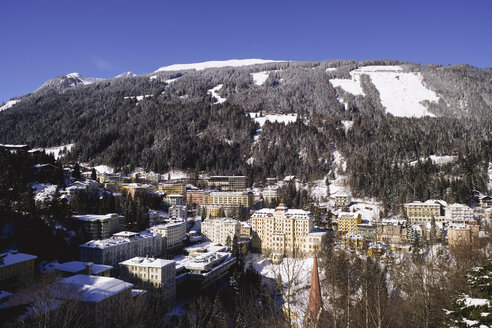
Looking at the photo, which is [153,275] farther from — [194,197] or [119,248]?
[194,197]

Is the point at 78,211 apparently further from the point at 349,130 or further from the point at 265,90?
the point at 265,90

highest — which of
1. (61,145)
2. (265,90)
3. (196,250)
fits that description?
(265,90)

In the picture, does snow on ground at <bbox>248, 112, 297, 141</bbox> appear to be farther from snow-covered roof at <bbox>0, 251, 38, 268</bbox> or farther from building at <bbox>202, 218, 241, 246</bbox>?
snow-covered roof at <bbox>0, 251, 38, 268</bbox>

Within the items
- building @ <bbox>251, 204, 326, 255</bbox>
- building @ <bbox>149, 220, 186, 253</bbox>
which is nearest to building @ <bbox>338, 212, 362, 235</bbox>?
building @ <bbox>251, 204, 326, 255</bbox>

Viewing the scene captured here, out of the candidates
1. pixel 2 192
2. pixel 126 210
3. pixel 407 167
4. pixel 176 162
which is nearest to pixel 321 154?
pixel 407 167

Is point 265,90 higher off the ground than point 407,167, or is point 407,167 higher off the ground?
point 265,90

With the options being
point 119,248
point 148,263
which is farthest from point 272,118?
point 148,263
